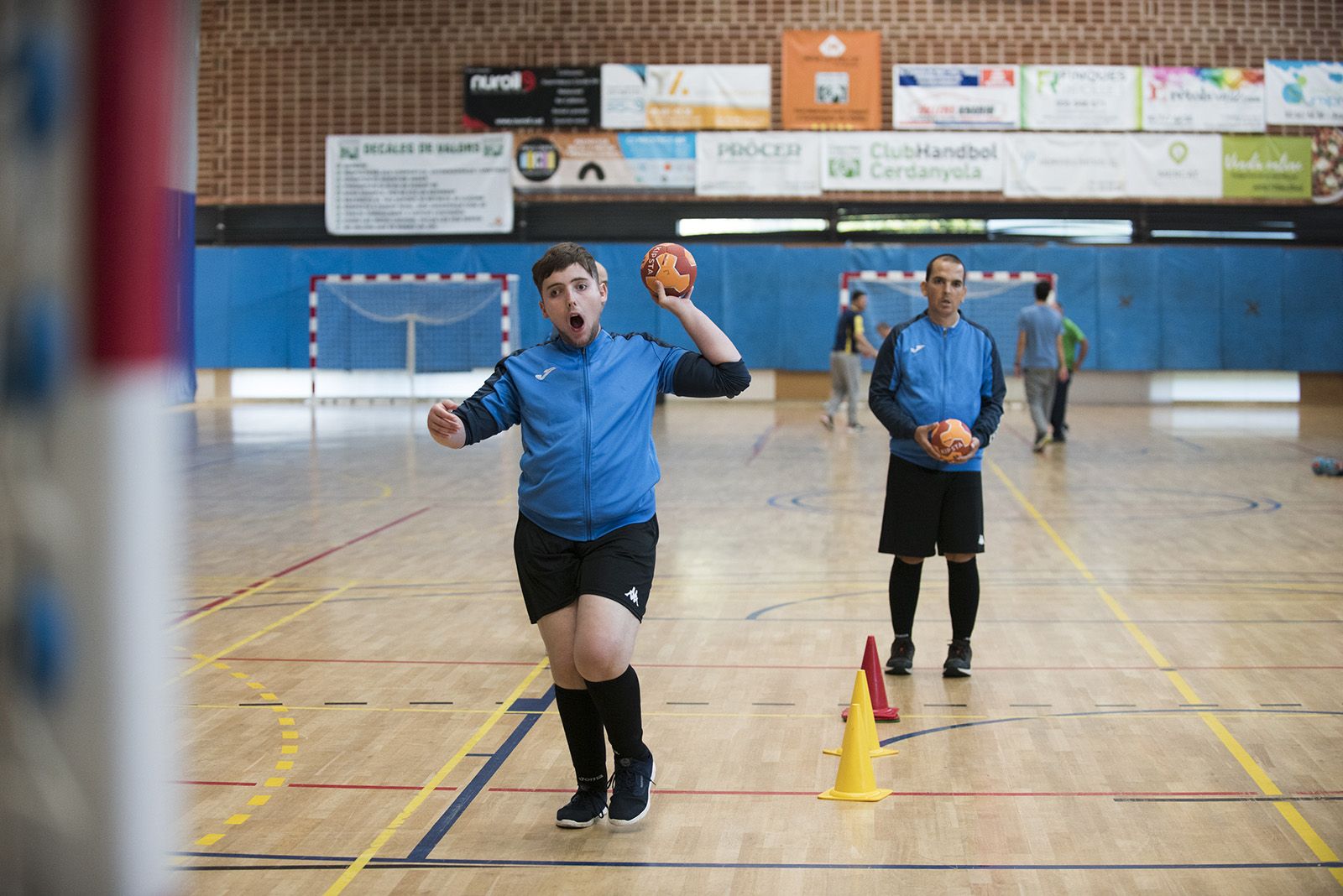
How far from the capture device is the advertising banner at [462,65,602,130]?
89.9ft

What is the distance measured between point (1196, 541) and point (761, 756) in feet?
21.4

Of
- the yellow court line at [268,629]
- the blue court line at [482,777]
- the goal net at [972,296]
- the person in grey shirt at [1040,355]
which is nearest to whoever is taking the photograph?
the blue court line at [482,777]

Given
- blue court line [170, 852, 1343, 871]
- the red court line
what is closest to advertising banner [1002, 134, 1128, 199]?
the red court line

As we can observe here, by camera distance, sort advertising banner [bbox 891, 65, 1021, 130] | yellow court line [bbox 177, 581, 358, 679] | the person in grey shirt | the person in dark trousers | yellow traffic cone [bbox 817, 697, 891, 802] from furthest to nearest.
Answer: advertising banner [bbox 891, 65, 1021, 130] < the person in dark trousers < the person in grey shirt < yellow court line [bbox 177, 581, 358, 679] < yellow traffic cone [bbox 817, 697, 891, 802]

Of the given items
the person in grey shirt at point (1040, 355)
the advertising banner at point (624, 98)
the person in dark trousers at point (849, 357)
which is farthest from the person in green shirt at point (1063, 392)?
the advertising banner at point (624, 98)

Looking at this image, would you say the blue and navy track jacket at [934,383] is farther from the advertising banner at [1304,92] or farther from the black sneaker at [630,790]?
the advertising banner at [1304,92]

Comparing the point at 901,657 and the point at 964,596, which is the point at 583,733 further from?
the point at 964,596

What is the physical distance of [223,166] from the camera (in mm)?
28578

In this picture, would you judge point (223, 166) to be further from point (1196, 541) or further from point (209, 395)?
point (1196, 541)

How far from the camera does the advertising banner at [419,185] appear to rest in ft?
90.8

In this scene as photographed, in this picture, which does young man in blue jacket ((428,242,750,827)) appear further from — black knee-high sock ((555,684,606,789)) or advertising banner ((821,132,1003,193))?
advertising banner ((821,132,1003,193))

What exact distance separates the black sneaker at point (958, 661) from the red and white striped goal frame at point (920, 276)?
19.9 meters

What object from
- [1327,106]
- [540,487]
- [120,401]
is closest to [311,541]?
[540,487]

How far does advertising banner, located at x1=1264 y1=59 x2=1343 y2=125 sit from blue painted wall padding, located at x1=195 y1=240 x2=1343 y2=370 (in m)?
2.48
